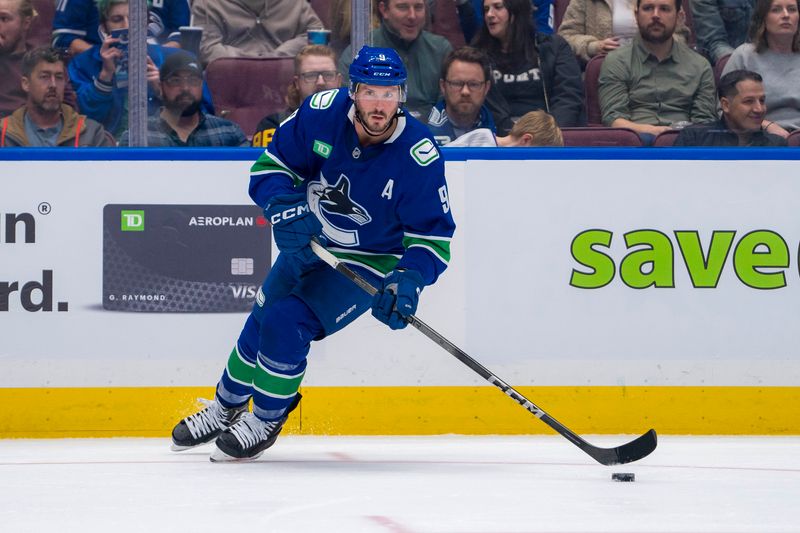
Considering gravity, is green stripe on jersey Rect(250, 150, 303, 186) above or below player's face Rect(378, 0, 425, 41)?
below

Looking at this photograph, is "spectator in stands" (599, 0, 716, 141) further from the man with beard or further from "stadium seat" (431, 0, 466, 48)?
the man with beard

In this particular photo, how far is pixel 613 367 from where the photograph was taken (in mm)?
4523

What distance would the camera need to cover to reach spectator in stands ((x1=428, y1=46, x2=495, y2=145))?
4.61 metres

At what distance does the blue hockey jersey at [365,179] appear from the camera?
360 centimetres

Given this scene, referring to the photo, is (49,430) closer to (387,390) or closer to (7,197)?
(7,197)

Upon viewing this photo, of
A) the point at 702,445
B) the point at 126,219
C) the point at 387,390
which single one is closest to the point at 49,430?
the point at 126,219

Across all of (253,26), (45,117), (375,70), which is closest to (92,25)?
(45,117)

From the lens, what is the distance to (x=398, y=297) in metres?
3.46

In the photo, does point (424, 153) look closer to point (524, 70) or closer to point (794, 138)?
point (524, 70)

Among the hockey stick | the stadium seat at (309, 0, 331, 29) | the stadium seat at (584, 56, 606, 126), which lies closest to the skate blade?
the hockey stick

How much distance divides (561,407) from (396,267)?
3.92 ft

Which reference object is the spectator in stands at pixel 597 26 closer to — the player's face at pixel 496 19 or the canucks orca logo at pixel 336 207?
the player's face at pixel 496 19

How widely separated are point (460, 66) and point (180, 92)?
3.24 ft

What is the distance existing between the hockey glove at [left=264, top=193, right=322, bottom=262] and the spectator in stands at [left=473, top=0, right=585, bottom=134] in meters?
1.26
